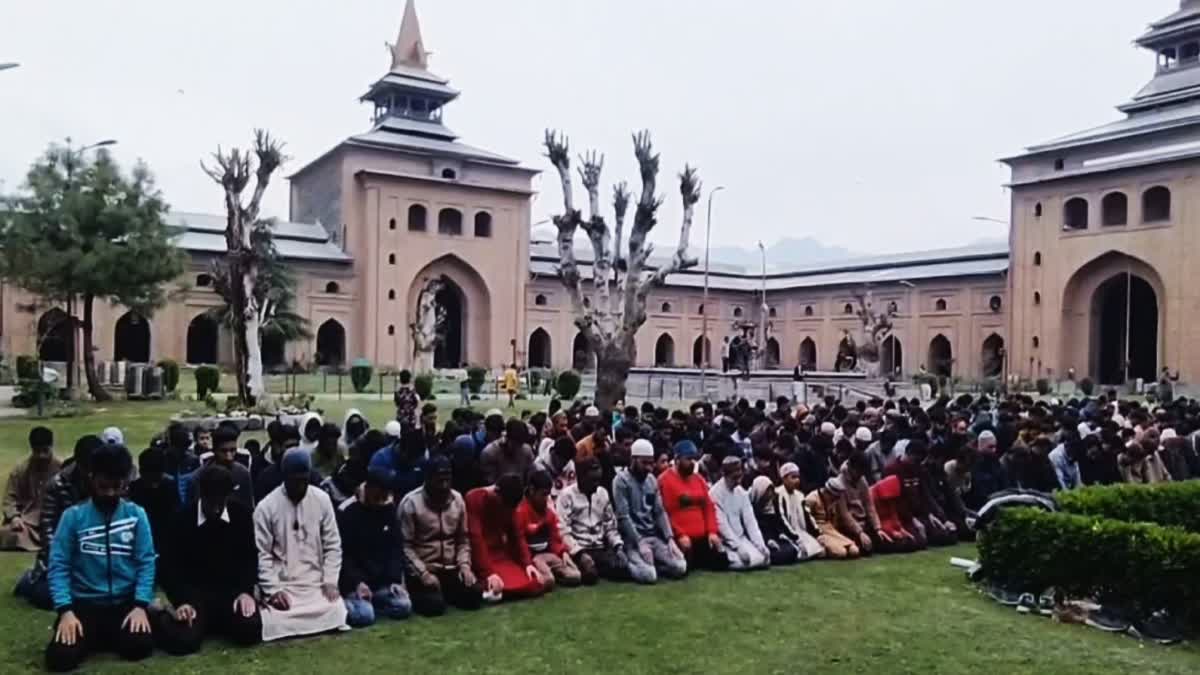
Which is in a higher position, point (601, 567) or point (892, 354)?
point (892, 354)

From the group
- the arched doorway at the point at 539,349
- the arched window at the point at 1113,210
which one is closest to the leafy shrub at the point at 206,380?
the arched doorway at the point at 539,349

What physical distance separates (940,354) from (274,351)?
1178 inches

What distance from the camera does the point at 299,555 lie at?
640 centimetres

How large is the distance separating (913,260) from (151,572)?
163ft

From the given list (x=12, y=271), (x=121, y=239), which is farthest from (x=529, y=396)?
(x=12, y=271)

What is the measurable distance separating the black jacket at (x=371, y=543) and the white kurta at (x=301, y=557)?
1.25 ft

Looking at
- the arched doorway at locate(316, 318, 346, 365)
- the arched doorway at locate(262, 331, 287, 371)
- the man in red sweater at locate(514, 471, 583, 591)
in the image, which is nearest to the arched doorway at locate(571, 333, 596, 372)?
the arched doorway at locate(316, 318, 346, 365)

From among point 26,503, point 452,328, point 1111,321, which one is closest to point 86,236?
point 26,503

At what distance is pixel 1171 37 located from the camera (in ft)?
144

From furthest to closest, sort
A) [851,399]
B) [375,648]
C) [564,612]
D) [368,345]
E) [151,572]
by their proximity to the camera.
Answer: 1. [368,345]
2. [851,399]
3. [564,612]
4. [375,648]
5. [151,572]

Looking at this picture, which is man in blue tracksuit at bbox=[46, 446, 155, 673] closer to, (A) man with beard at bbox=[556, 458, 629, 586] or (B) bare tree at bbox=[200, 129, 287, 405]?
(A) man with beard at bbox=[556, 458, 629, 586]

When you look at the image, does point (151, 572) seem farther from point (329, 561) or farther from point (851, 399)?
point (851, 399)

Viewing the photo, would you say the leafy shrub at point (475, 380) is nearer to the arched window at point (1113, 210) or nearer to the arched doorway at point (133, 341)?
the arched doorway at point (133, 341)

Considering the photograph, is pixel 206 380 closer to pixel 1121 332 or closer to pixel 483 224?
pixel 483 224
